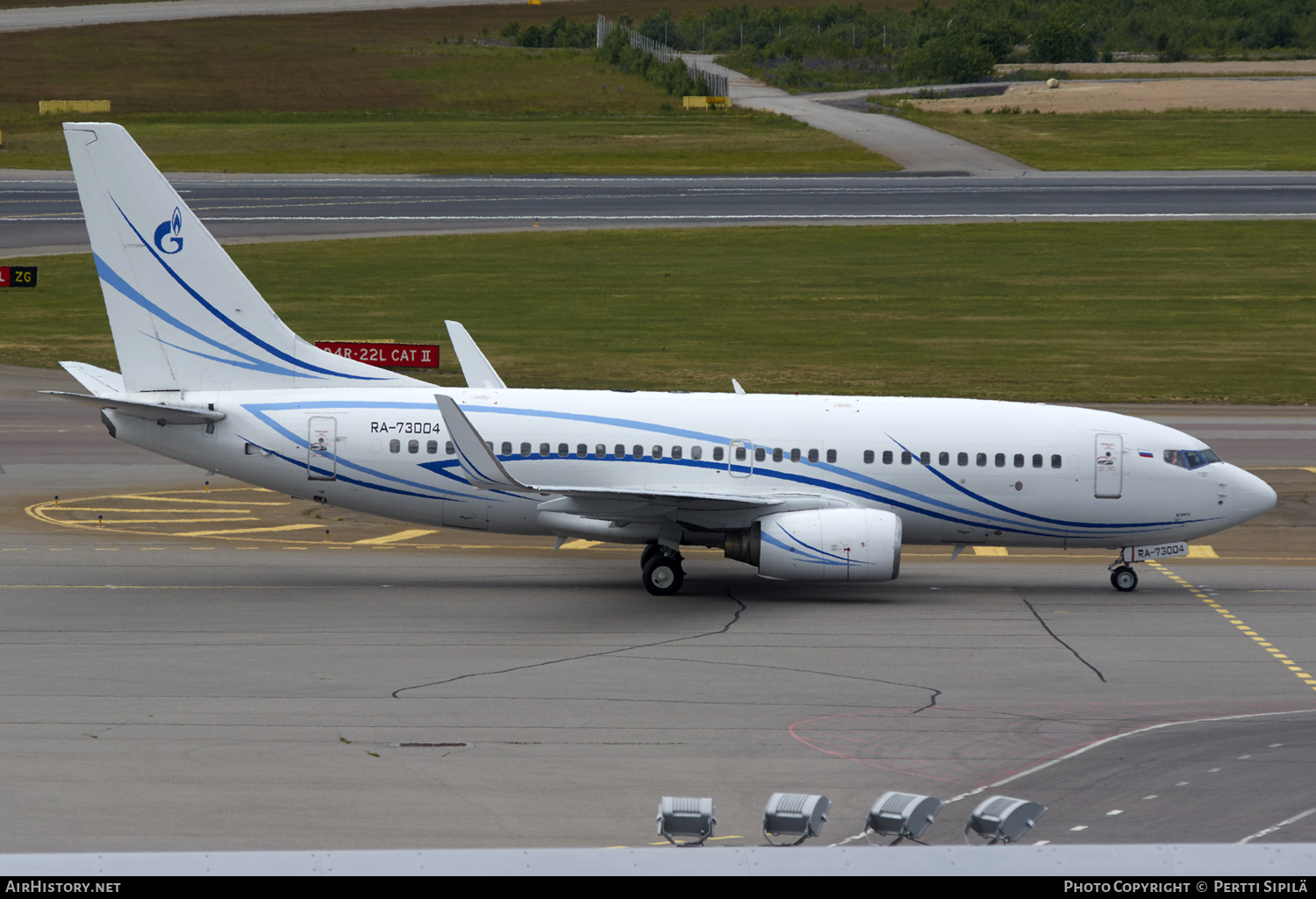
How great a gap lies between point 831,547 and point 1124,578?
7578 mm

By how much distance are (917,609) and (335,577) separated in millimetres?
13123

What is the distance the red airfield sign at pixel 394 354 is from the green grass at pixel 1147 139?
3069 inches

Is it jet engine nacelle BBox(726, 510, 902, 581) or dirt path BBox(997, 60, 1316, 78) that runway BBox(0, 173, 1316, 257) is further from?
dirt path BBox(997, 60, 1316, 78)

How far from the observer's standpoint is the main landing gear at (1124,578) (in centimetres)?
3222

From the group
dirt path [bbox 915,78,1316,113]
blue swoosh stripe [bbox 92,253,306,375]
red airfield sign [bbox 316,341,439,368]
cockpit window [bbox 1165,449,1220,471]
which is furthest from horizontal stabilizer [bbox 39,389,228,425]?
dirt path [bbox 915,78,1316,113]

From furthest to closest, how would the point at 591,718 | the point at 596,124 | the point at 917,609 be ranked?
1. the point at 596,124
2. the point at 917,609
3. the point at 591,718

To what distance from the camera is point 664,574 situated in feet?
102

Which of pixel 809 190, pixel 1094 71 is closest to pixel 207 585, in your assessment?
pixel 809 190

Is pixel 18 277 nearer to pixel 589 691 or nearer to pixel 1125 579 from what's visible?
pixel 589 691

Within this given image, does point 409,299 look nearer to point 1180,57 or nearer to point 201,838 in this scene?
point 201,838

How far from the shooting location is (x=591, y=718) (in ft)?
72.8

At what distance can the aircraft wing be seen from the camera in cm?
2798

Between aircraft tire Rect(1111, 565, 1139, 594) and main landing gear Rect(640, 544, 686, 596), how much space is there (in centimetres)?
992

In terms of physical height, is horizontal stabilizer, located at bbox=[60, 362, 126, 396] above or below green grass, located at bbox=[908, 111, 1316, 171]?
A: below
